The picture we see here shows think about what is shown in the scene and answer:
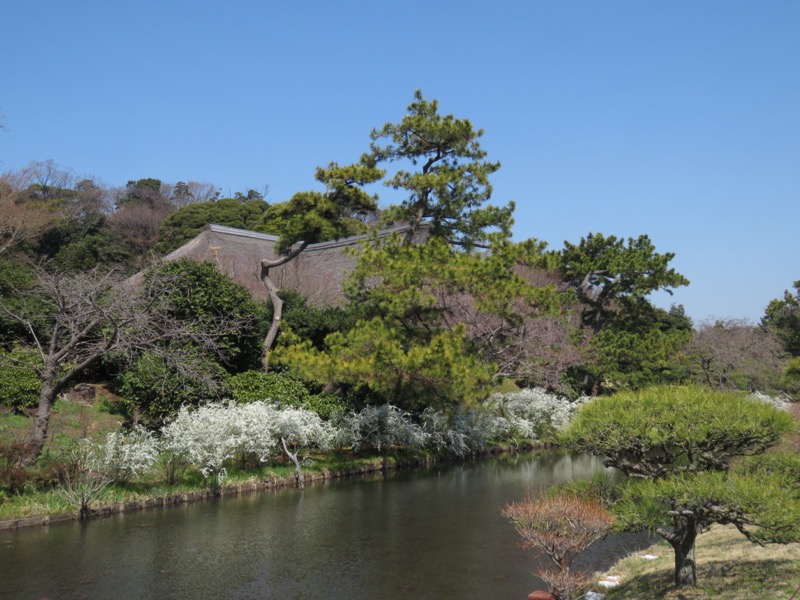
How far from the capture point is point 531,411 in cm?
2175

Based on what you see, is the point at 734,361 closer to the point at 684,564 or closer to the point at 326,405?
the point at 326,405

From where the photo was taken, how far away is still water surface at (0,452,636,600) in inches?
289

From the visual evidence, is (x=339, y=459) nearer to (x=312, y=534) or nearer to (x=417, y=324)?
(x=417, y=324)

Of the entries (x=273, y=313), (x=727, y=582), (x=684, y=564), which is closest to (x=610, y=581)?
(x=684, y=564)

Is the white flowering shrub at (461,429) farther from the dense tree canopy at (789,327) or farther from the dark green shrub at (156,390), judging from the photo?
the dense tree canopy at (789,327)

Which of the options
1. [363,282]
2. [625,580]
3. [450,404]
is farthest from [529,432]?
[625,580]

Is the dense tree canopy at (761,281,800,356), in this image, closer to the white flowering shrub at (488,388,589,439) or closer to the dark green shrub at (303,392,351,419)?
the white flowering shrub at (488,388,589,439)

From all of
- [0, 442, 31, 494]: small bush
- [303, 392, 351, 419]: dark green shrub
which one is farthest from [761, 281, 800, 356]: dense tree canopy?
[0, 442, 31, 494]: small bush

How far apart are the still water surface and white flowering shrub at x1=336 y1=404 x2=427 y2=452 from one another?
124 inches

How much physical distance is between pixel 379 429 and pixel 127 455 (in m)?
6.85

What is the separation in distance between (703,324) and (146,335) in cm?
3053

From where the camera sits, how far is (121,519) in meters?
10.5

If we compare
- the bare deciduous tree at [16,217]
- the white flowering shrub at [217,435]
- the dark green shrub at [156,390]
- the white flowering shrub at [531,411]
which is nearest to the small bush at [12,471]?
the white flowering shrub at [217,435]

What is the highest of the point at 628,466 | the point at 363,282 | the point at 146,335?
the point at 363,282
